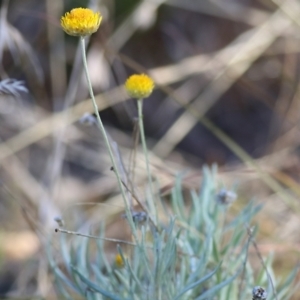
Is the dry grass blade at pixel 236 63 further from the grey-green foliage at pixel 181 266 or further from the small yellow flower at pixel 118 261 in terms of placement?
the small yellow flower at pixel 118 261

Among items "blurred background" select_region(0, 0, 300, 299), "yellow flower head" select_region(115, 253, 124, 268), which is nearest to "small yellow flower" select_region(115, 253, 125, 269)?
"yellow flower head" select_region(115, 253, 124, 268)

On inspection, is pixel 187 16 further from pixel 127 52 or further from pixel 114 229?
pixel 114 229

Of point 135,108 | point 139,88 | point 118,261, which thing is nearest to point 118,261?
point 118,261

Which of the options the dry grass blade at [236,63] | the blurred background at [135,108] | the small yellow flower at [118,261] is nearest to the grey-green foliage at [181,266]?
the small yellow flower at [118,261]

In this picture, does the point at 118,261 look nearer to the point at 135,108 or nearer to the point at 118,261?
the point at 118,261

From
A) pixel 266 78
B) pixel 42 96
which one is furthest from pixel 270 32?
pixel 42 96

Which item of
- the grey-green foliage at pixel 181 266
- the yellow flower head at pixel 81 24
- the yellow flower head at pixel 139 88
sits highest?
the yellow flower head at pixel 139 88
